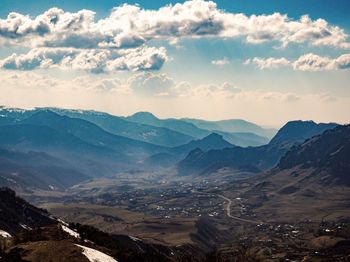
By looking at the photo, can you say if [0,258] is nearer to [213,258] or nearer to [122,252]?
[122,252]

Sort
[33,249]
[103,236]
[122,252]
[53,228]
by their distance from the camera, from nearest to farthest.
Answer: [33,249], [122,252], [53,228], [103,236]

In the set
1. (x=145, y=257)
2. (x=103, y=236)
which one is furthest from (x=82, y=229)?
(x=145, y=257)

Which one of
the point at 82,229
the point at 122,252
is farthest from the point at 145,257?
the point at 82,229

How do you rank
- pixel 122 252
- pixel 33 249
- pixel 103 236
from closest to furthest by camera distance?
pixel 33 249, pixel 122 252, pixel 103 236

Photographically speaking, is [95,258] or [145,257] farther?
[145,257]

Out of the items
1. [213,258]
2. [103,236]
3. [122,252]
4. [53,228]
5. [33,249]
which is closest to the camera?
[33,249]

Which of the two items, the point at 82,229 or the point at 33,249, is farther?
the point at 82,229

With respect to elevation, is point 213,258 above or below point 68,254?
below

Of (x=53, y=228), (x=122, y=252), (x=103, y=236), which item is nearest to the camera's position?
(x=122, y=252)

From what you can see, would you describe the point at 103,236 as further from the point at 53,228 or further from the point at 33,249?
the point at 33,249
